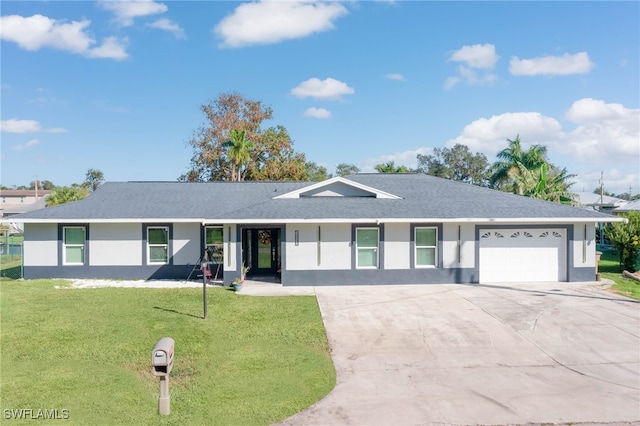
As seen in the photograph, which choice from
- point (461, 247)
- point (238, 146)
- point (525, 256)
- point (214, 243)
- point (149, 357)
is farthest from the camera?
point (238, 146)

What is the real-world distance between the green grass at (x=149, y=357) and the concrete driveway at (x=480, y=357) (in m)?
0.76

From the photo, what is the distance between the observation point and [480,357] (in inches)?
406

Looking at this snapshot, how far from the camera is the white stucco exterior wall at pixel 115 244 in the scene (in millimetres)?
A: 19094

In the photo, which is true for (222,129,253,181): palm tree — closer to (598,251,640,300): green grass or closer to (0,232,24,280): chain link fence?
(0,232,24,280): chain link fence

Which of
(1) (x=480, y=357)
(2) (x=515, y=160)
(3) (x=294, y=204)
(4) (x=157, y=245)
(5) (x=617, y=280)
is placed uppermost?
(2) (x=515, y=160)

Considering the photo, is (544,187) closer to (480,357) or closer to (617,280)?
(617,280)

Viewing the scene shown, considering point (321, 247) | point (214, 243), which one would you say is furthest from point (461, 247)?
point (214, 243)

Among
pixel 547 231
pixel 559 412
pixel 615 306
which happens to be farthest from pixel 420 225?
pixel 559 412

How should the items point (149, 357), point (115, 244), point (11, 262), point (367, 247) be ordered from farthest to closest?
point (11, 262)
point (115, 244)
point (367, 247)
point (149, 357)

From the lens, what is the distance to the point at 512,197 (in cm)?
2067

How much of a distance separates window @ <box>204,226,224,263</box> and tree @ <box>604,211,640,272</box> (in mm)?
17891

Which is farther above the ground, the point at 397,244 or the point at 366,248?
the point at 397,244

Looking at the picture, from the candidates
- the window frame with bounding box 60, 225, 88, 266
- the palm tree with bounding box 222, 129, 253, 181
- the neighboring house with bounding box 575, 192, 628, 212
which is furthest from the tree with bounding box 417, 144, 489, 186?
the window frame with bounding box 60, 225, 88, 266

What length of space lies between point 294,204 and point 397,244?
4564 mm
